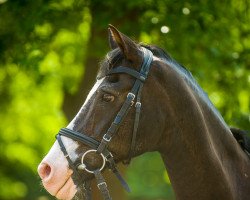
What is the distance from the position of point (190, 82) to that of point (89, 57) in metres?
5.02

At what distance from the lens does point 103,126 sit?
4.60m

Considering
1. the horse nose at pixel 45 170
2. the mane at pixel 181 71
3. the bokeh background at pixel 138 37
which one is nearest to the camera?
the horse nose at pixel 45 170

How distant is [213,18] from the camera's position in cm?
873

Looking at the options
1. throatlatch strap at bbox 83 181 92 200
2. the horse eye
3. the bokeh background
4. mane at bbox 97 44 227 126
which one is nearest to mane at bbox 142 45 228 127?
mane at bbox 97 44 227 126

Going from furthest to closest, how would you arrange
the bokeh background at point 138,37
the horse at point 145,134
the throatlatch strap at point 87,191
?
the bokeh background at point 138,37 < the throatlatch strap at point 87,191 < the horse at point 145,134

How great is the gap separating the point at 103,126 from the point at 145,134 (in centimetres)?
30

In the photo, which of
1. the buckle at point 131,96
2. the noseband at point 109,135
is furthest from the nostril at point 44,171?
the buckle at point 131,96

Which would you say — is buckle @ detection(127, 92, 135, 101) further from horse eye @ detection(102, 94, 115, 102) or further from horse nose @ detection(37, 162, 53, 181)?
horse nose @ detection(37, 162, 53, 181)

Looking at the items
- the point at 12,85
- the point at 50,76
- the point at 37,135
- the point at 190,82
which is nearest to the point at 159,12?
the point at 50,76

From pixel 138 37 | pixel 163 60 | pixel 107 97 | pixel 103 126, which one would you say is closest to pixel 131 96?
pixel 107 97

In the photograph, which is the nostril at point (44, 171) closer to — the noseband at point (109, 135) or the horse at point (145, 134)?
the horse at point (145, 134)

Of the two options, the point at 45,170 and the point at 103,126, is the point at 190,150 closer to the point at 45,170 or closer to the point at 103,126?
the point at 103,126

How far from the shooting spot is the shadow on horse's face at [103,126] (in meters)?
4.54

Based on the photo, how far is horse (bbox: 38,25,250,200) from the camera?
4.58 m
